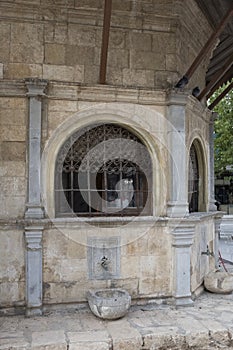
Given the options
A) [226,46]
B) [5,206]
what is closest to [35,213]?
[5,206]

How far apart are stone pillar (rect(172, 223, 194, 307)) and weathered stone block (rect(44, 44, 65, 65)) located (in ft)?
9.83

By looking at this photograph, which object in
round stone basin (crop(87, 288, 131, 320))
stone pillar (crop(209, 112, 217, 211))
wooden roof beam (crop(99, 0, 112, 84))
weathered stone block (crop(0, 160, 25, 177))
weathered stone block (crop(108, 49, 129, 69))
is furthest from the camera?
stone pillar (crop(209, 112, 217, 211))

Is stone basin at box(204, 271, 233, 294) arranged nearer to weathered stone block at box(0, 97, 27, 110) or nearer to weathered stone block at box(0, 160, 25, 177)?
weathered stone block at box(0, 160, 25, 177)

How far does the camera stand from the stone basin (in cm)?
639

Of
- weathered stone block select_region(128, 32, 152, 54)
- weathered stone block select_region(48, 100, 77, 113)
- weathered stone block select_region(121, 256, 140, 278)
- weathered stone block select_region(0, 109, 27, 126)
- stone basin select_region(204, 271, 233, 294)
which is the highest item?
weathered stone block select_region(128, 32, 152, 54)

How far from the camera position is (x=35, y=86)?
5.38 metres

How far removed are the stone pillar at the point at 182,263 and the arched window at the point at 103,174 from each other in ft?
2.02

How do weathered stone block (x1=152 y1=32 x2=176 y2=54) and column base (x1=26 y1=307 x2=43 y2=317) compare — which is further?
weathered stone block (x1=152 y1=32 x2=176 y2=54)

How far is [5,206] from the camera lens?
5.47 metres

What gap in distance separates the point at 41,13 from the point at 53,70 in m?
0.83

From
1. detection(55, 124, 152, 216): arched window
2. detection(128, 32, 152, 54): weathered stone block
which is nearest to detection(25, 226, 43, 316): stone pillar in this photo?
detection(55, 124, 152, 216): arched window

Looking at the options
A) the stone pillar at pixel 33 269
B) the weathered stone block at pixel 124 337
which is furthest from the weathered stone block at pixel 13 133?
the weathered stone block at pixel 124 337

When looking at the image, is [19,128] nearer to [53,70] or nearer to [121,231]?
[53,70]

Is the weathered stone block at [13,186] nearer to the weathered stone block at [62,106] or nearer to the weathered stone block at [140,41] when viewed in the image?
the weathered stone block at [62,106]
